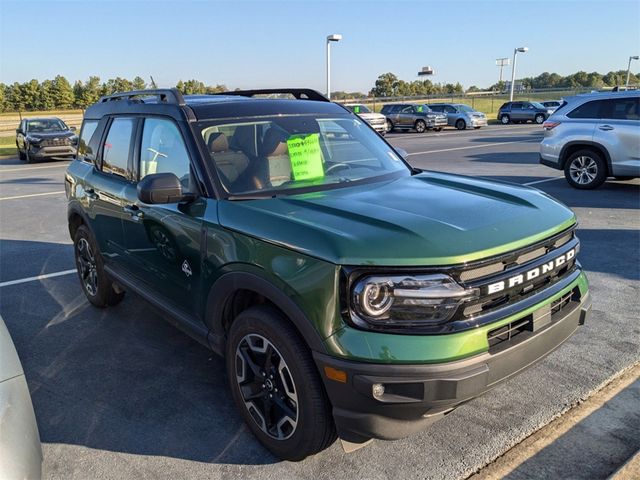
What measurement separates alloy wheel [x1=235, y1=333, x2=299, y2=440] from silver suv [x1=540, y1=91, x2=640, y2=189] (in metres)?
9.05

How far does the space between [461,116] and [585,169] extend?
23.7m

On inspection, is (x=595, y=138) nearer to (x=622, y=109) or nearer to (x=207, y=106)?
(x=622, y=109)

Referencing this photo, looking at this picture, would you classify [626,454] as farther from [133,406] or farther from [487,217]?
[133,406]

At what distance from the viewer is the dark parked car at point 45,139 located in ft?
61.3

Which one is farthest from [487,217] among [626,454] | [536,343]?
[626,454]

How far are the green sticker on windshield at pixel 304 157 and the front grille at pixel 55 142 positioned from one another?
58.9 ft

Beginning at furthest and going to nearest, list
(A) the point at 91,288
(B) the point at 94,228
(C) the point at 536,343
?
(A) the point at 91,288 → (B) the point at 94,228 → (C) the point at 536,343

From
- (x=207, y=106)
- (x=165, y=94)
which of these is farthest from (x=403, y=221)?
(x=165, y=94)

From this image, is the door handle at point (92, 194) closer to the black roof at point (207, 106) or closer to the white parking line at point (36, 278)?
the black roof at point (207, 106)

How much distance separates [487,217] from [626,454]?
1445 mm

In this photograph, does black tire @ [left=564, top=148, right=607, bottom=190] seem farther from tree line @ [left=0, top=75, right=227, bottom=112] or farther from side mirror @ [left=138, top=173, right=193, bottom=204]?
tree line @ [left=0, top=75, right=227, bottom=112]

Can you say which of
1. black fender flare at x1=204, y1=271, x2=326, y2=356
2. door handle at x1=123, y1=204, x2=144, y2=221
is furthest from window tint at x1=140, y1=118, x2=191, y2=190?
black fender flare at x1=204, y1=271, x2=326, y2=356

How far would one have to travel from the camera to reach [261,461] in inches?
111

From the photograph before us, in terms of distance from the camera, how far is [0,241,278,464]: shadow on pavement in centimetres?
302
